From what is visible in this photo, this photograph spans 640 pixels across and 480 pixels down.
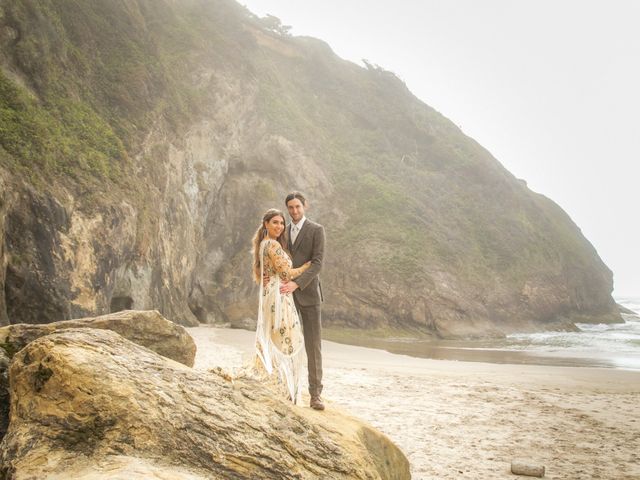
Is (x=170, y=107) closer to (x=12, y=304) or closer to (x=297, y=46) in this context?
(x=12, y=304)

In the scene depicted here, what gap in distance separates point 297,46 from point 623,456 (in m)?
39.0

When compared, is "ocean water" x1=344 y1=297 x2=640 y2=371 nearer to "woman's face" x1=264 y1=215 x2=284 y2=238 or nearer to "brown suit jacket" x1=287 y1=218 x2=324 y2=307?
"brown suit jacket" x1=287 y1=218 x2=324 y2=307

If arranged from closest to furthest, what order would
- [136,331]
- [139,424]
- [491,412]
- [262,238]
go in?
[139,424], [262,238], [136,331], [491,412]

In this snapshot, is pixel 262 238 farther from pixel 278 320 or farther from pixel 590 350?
pixel 590 350

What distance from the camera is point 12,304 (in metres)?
10.1

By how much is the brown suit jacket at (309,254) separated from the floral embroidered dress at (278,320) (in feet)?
0.39

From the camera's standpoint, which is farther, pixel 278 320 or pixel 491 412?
pixel 491 412

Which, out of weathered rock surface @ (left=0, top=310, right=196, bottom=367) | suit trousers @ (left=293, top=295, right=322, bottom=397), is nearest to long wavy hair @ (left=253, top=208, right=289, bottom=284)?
suit trousers @ (left=293, top=295, right=322, bottom=397)

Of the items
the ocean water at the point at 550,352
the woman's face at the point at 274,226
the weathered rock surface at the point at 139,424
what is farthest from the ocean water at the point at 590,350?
the weathered rock surface at the point at 139,424

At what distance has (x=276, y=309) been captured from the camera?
4715mm

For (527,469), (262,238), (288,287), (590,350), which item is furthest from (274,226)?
(590,350)

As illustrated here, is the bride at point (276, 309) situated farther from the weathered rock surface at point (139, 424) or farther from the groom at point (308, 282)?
the weathered rock surface at point (139, 424)

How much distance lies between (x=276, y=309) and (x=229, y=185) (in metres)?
21.4

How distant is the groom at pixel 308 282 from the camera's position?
15.5ft
